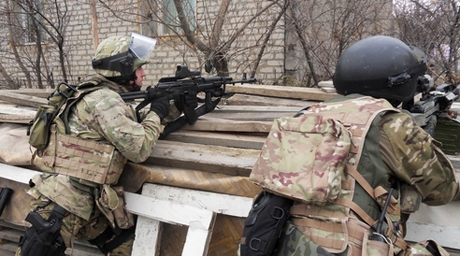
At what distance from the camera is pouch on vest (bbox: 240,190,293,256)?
5.45 feet

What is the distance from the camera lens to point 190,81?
3123 mm

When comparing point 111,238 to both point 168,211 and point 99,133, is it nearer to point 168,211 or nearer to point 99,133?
point 168,211

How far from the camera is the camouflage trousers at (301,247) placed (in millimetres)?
1615

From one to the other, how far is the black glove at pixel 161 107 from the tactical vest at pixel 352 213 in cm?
147

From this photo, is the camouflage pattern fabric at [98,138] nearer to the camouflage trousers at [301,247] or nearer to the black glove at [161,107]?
the black glove at [161,107]

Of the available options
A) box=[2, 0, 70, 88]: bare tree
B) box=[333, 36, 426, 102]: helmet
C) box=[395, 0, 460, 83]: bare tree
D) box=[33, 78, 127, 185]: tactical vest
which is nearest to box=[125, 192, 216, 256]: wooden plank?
box=[33, 78, 127, 185]: tactical vest

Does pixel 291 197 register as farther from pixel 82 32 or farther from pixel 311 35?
pixel 82 32

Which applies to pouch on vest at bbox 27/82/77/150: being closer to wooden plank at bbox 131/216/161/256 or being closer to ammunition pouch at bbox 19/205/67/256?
ammunition pouch at bbox 19/205/67/256

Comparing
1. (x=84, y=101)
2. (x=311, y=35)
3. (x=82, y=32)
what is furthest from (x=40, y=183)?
(x=82, y=32)

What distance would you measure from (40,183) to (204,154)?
1.10m

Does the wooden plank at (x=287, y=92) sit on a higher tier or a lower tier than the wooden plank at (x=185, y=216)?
higher

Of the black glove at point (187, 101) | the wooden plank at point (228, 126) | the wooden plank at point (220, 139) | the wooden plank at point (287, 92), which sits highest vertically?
the black glove at point (187, 101)

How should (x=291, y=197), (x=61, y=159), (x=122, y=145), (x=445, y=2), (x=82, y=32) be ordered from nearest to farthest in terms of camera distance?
(x=291, y=197), (x=122, y=145), (x=61, y=159), (x=445, y=2), (x=82, y=32)

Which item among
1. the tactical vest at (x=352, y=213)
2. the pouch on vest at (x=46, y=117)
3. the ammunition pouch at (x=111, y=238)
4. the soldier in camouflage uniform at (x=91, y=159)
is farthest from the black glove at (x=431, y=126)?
the pouch on vest at (x=46, y=117)
